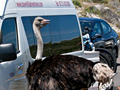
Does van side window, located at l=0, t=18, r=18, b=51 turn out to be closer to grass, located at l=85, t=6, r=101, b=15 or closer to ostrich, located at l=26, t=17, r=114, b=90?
ostrich, located at l=26, t=17, r=114, b=90

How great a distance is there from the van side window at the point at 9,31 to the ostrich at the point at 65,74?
601 millimetres

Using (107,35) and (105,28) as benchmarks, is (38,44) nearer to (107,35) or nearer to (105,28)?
(107,35)

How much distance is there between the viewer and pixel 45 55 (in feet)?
18.9

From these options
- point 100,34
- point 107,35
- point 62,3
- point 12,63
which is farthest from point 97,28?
point 12,63

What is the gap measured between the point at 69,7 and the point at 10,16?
7.45 ft

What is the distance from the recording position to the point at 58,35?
20.1 ft

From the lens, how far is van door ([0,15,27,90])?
4629mm

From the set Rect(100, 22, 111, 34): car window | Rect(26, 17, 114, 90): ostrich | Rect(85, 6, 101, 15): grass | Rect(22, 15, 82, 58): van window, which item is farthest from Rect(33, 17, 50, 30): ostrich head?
Rect(85, 6, 101, 15): grass

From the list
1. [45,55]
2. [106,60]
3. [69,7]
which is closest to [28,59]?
[45,55]

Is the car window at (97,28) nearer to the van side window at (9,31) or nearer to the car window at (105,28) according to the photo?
the car window at (105,28)

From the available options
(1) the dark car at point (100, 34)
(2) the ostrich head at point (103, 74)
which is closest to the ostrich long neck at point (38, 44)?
(2) the ostrich head at point (103, 74)

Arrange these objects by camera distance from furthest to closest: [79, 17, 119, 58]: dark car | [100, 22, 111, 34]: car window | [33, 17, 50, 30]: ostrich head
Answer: [100, 22, 111, 34]: car window < [79, 17, 119, 58]: dark car < [33, 17, 50, 30]: ostrich head

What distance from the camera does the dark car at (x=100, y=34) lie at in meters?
11.3

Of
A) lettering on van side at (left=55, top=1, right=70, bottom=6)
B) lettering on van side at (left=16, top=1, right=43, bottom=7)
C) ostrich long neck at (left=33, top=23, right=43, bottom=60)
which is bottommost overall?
ostrich long neck at (left=33, top=23, right=43, bottom=60)
